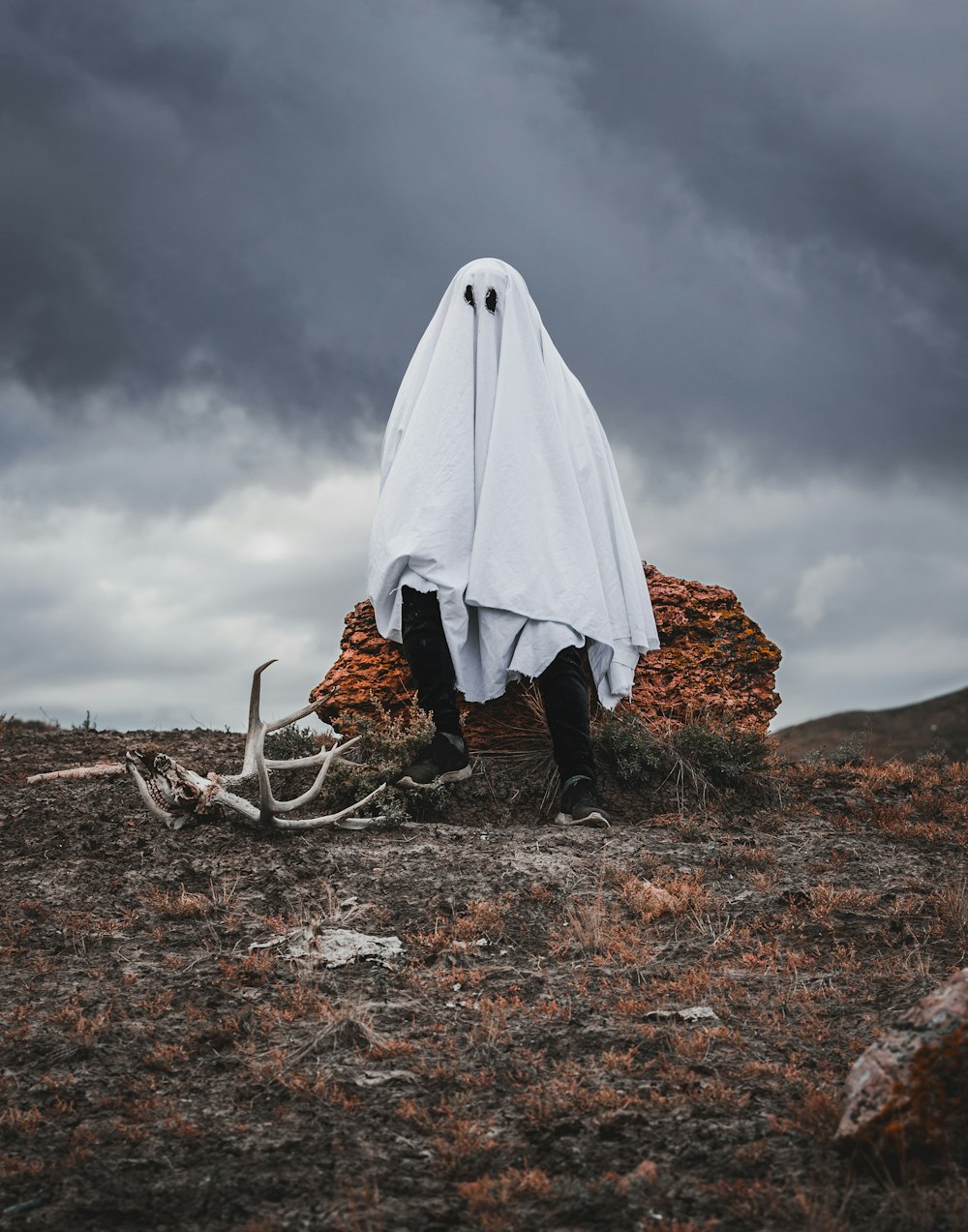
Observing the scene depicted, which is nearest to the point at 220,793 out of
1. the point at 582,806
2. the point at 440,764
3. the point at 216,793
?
the point at 216,793

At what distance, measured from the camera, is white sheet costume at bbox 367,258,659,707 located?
635 centimetres

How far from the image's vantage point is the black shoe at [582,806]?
6062mm

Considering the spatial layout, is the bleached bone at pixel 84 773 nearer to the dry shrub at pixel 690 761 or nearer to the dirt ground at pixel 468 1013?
the dirt ground at pixel 468 1013

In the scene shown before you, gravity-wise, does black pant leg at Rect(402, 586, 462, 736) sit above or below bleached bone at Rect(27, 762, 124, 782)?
above

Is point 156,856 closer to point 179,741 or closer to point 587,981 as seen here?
point 587,981

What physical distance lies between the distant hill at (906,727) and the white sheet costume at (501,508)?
10565mm

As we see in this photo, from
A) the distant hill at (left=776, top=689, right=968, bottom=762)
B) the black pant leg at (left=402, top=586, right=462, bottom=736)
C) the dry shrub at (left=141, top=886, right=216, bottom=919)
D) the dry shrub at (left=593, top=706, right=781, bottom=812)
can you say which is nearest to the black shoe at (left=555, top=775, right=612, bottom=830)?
the dry shrub at (left=593, top=706, right=781, bottom=812)

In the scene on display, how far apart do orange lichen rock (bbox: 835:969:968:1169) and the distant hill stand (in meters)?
13.8

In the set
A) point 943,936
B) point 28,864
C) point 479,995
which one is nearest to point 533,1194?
point 479,995

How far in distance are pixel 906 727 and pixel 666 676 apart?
15050 millimetres

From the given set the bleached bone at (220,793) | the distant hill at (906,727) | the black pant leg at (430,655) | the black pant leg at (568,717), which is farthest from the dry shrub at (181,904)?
the distant hill at (906,727)

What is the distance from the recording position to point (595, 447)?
725 cm

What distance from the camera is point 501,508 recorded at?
653 centimetres

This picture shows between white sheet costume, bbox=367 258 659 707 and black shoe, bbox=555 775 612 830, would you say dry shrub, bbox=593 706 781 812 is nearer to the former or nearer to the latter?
white sheet costume, bbox=367 258 659 707
